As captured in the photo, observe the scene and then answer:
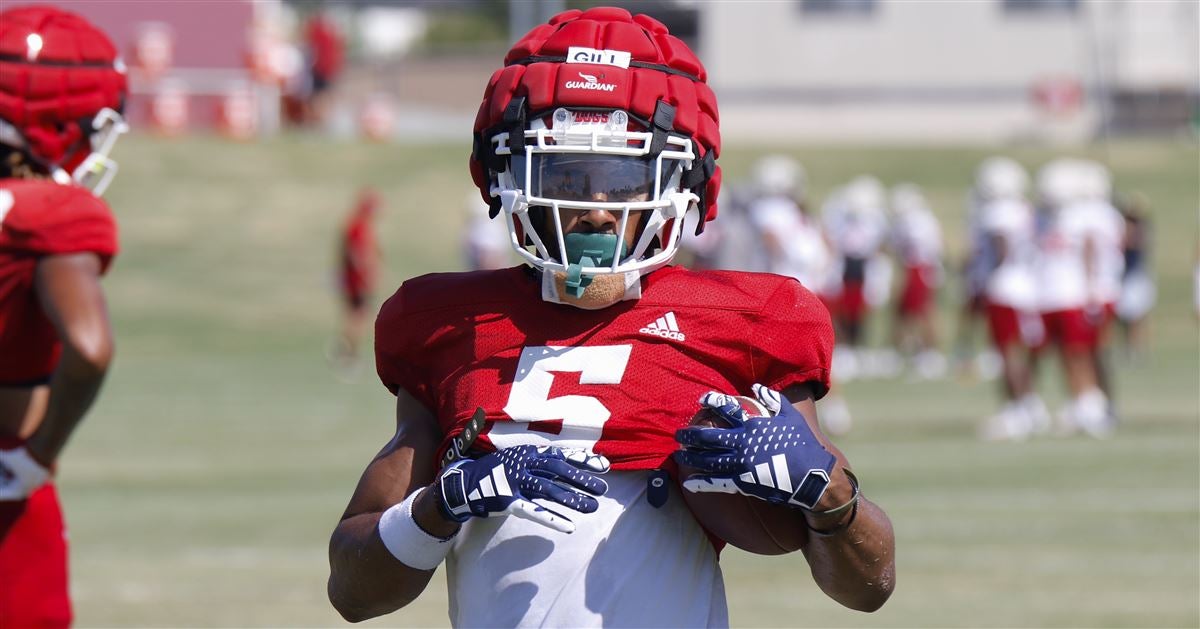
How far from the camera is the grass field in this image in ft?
25.4

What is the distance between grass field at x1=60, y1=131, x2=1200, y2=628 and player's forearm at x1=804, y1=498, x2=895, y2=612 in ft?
13.2

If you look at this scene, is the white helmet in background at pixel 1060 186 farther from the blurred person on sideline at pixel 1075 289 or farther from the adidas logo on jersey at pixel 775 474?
the adidas logo on jersey at pixel 775 474

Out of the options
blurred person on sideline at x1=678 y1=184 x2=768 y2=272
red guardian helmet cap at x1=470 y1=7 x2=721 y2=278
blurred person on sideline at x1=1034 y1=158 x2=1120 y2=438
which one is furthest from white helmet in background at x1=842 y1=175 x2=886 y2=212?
red guardian helmet cap at x1=470 y1=7 x2=721 y2=278

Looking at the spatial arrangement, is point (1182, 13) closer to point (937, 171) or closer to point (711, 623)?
point (937, 171)

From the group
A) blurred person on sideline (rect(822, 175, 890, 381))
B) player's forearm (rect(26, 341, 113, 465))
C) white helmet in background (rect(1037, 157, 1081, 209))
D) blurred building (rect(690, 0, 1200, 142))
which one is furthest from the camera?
blurred building (rect(690, 0, 1200, 142))

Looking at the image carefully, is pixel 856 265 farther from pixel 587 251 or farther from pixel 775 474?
pixel 775 474

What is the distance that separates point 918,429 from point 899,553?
555 centimetres

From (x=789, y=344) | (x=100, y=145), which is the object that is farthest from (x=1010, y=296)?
(x=789, y=344)

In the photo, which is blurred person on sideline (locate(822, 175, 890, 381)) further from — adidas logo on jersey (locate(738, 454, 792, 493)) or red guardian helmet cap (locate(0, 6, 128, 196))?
adidas logo on jersey (locate(738, 454, 792, 493))

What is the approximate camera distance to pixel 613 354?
10.4ft

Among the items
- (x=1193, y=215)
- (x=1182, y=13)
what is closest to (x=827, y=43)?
(x=1182, y=13)

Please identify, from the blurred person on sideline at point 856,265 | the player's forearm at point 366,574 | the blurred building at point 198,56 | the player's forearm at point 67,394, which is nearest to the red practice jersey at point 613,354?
the player's forearm at point 366,574

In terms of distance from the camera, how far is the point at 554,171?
3178mm

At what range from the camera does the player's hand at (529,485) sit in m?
2.95
